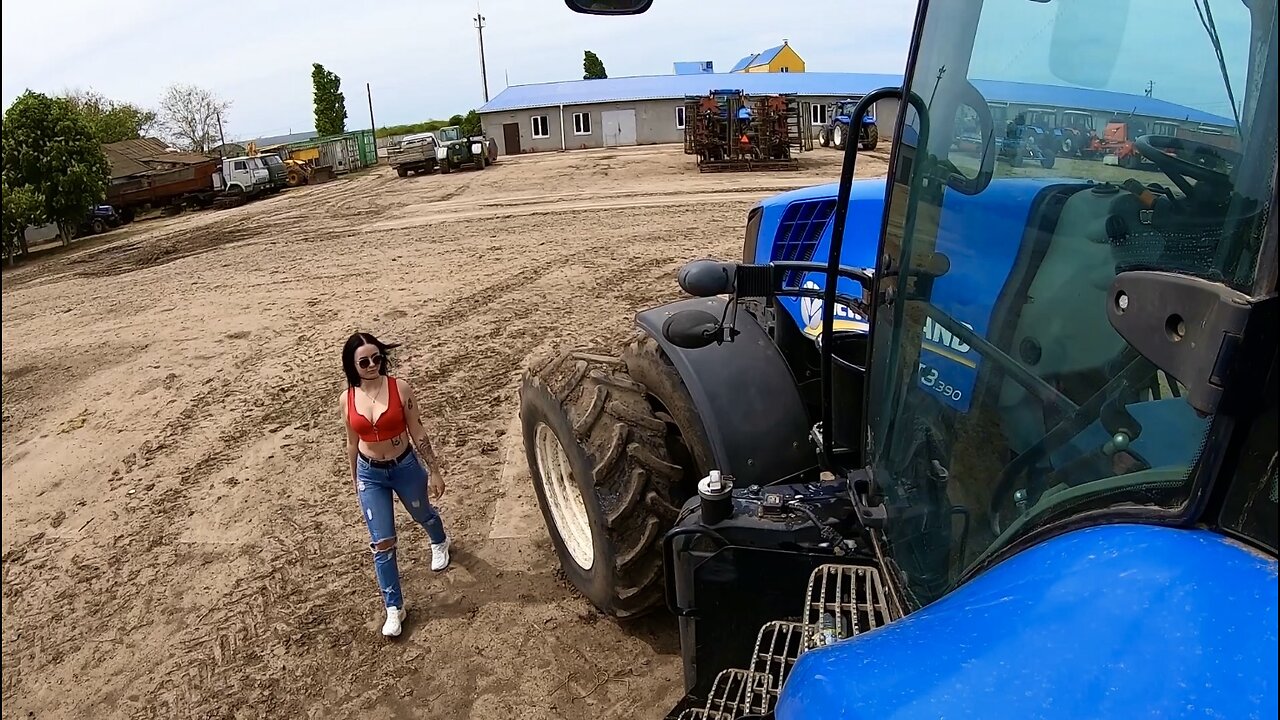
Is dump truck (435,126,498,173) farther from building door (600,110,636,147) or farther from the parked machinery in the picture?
building door (600,110,636,147)

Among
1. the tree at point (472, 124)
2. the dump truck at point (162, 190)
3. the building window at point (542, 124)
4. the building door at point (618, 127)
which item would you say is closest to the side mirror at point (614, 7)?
the dump truck at point (162, 190)

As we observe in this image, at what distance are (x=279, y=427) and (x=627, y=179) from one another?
17638 millimetres

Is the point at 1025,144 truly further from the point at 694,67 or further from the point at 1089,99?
the point at 694,67

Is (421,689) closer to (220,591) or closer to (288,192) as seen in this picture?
(220,591)

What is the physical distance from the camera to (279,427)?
21.5 ft

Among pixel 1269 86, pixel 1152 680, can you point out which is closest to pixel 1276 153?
pixel 1269 86

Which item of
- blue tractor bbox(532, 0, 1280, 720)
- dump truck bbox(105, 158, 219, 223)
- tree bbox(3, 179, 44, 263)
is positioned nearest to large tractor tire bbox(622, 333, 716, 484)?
blue tractor bbox(532, 0, 1280, 720)

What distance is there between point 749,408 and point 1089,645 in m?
1.97

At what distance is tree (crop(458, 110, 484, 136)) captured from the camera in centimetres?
4755

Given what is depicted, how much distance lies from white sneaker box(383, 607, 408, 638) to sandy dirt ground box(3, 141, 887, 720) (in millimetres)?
62

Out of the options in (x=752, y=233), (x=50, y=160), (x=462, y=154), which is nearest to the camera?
(x=752, y=233)

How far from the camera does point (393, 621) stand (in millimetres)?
3846

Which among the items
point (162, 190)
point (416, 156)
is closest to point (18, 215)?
point (162, 190)

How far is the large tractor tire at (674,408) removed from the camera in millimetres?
3057
